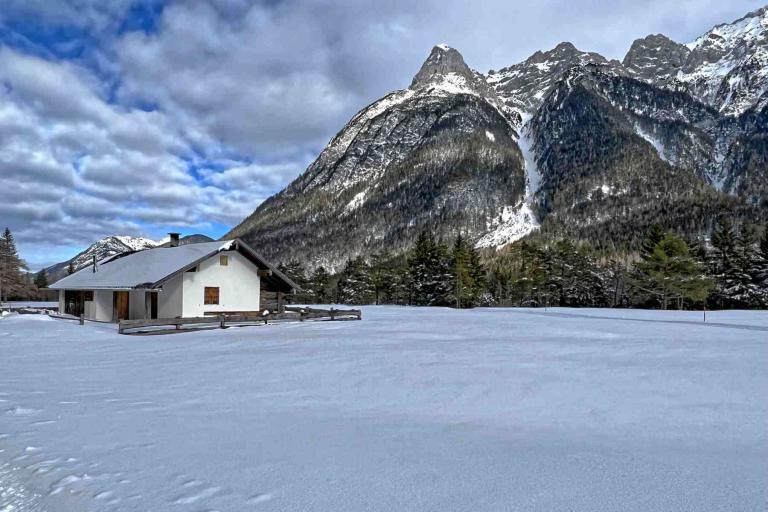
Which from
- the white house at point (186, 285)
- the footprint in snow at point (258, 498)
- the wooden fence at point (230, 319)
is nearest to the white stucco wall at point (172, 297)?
the white house at point (186, 285)

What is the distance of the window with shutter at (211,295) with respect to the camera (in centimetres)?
3020

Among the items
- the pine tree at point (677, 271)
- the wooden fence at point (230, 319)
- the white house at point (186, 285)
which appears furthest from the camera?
the pine tree at point (677, 271)

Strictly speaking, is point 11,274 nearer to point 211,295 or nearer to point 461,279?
Result: point 211,295

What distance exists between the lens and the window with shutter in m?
30.2

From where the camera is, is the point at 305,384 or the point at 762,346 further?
the point at 762,346

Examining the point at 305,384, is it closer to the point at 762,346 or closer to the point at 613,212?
the point at 762,346

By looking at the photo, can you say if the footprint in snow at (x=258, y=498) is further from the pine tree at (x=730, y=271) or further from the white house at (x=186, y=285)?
the pine tree at (x=730, y=271)

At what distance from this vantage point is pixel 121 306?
32.2 metres

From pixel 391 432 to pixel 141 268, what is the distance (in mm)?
30661

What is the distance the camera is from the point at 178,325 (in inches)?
971

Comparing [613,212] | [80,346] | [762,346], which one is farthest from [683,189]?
[80,346]

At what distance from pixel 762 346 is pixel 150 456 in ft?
60.0

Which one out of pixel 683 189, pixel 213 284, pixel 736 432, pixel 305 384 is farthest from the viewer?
pixel 683 189

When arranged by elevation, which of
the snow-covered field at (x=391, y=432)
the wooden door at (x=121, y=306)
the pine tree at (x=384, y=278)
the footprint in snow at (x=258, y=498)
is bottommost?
the snow-covered field at (x=391, y=432)
